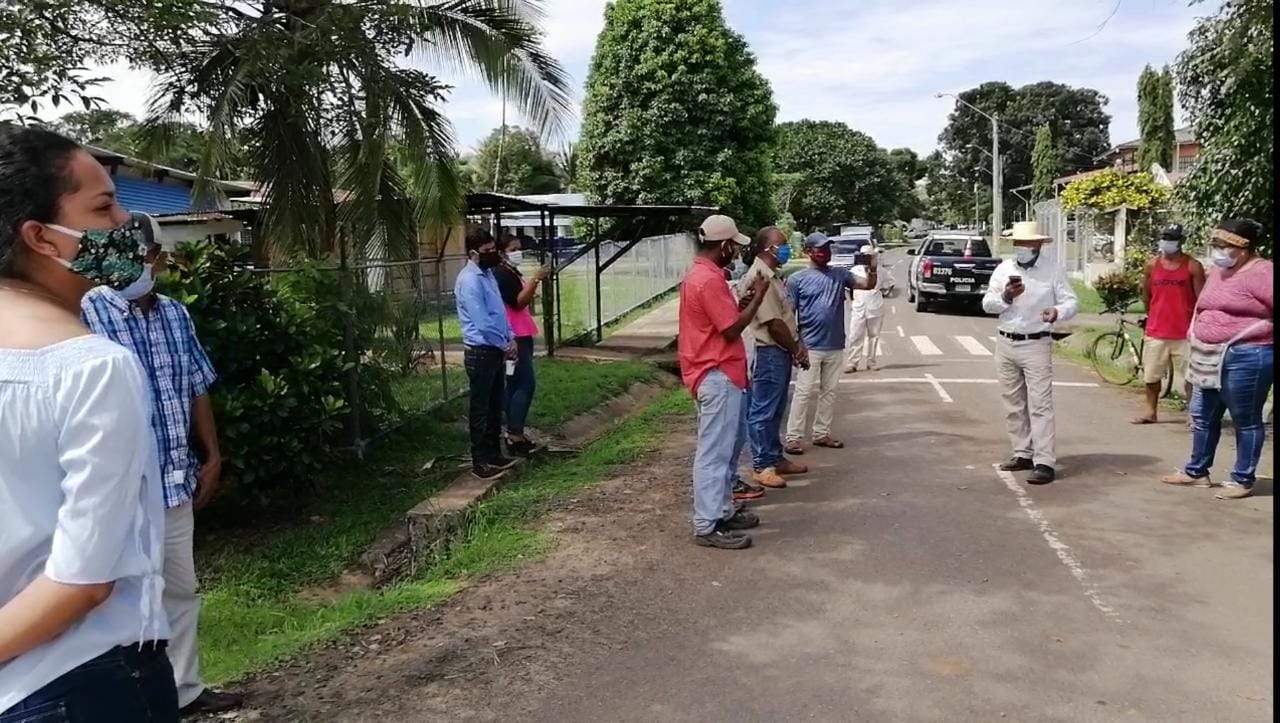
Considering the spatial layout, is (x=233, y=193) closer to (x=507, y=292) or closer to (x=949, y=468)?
(x=507, y=292)

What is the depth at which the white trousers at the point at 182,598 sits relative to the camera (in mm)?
3646

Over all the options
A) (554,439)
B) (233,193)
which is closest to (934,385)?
(554,439)

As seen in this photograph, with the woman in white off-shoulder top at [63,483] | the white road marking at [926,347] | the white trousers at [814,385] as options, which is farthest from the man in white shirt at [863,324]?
the woman in white off-shoulder top at [63,483]

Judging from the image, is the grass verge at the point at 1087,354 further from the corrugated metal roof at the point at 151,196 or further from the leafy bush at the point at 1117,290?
the corrugated metal roof at the point at 151,196

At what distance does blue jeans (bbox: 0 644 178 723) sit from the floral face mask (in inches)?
27.6

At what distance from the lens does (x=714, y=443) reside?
5.66m

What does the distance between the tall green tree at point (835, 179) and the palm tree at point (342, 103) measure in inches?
2078

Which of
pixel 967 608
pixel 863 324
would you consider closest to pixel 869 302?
pixel 863 324

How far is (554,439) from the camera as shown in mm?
8992

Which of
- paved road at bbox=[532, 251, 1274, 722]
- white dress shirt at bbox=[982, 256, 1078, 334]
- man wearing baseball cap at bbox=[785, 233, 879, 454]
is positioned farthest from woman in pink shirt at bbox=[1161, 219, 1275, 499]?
man wearing baseball cap at bbox=[785, 233, 879, 454]

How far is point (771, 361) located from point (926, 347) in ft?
29.3

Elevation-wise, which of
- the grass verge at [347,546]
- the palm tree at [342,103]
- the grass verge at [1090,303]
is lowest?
the grass verge at [347,546]

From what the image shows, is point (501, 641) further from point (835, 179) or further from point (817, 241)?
point (835, 179)

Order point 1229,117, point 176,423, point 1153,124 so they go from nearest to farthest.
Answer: point 176,423 → point 1229,117 → point 1153,124
